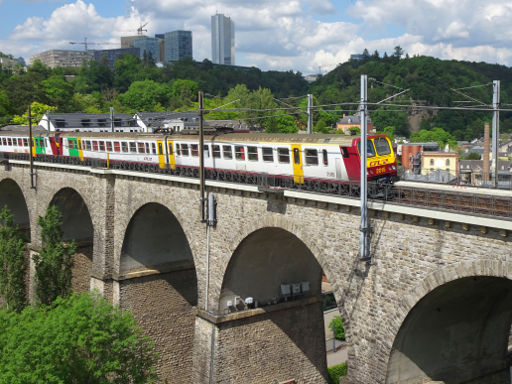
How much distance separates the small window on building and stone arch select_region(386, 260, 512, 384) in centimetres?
905

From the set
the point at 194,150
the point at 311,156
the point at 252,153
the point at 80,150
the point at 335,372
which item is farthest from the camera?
the point at 80,150

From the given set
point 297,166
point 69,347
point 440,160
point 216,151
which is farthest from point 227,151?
point 440,160

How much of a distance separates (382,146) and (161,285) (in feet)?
59.9

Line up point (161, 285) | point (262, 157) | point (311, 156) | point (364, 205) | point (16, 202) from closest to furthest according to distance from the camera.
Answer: point (364, 205), point (311, 156), point (262, 157), point (161, 285), point (16, 202)

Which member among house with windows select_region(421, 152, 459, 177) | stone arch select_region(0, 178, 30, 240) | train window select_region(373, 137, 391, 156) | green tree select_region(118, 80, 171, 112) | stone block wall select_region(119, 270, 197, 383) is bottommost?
stone block wall select_region(119, 270, 197, 383)

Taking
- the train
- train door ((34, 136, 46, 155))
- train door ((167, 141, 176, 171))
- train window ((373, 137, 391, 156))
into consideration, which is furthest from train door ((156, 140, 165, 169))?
train door ((34, 136, 46, 155))

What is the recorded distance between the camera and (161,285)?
3684 cm

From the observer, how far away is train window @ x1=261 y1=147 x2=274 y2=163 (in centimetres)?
2627

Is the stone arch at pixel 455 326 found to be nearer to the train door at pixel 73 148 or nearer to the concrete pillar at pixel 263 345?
the concrete pillar at pixel 263 345

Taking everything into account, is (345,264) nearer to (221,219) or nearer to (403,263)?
(403,263)

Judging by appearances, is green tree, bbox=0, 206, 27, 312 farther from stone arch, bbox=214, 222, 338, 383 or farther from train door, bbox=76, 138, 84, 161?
stone arch, bbox=214, 222, 338, 383

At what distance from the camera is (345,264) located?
20.5m

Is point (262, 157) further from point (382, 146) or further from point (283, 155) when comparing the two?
point (382, 146)

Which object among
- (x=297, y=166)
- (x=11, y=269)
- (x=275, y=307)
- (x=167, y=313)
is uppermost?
(x=297, y=166)
